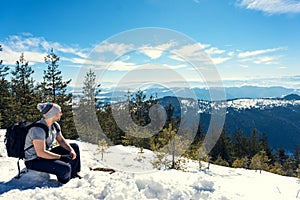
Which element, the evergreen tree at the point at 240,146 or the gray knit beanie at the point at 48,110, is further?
the evergreen tree at the point at 240,146

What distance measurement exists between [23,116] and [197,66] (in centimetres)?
3017

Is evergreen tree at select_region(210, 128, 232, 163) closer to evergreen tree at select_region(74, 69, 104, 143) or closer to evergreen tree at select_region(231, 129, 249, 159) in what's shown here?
evergreen tree at select_region(231, 129, 249, 159)

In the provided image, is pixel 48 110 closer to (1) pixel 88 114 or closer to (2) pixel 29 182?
(2) pixel 29 182

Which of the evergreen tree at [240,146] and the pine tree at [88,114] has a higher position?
the pine tree at [88,114]

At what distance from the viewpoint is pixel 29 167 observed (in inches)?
233

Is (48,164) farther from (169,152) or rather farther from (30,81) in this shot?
(30,81)

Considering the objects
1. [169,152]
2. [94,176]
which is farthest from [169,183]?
[169,152]

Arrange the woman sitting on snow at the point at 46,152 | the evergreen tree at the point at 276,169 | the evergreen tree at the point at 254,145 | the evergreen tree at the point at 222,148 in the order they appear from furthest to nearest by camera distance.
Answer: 1. the evergreen tree at the point at 254,145
2. the evergreen tree at the point at 222,148
3. the evergreen tree at the point at 276,169
4. the woman sitting on snow at the point at 46,152

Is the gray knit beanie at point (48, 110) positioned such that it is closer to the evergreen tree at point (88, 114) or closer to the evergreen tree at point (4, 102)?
the evergreen tree at point (88, 114)

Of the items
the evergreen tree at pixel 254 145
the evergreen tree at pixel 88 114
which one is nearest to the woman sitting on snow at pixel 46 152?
the evergreen tree at pixel 88 114

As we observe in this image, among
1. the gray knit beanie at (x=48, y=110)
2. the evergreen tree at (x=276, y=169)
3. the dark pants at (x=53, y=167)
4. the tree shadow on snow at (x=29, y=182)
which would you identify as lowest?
the evergreen tree at (x=276, y=169)

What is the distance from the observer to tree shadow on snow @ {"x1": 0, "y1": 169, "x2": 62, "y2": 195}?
5604mm

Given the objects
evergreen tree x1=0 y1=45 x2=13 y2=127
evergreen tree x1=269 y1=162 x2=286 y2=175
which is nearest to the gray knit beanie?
evergreen tree x1=0 y1=45 x2=13 y2=127

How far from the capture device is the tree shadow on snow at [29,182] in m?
5.60
